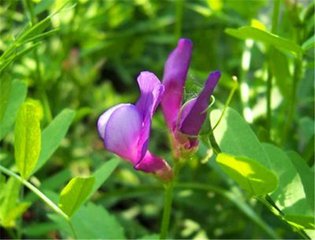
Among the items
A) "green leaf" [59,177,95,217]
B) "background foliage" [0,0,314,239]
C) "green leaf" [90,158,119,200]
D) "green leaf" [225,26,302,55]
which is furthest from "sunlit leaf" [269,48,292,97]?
"green leaf" [59,177,95,217]

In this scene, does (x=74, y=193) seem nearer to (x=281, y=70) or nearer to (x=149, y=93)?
(x=149, y=93)

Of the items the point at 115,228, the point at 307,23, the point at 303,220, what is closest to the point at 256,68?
the point at 307,23

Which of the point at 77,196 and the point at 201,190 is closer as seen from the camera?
the point at 77,196

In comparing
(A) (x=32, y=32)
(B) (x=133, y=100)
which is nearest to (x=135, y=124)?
(A) (x=32, y=32)

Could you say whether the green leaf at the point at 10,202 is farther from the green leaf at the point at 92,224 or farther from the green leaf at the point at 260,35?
the green leaf at the point at 260,35

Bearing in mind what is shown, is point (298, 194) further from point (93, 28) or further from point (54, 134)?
point (93, 28)

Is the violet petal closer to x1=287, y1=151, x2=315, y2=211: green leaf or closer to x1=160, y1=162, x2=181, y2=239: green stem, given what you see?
x1=160, y1=162, x2=181, y2=239: green stem
